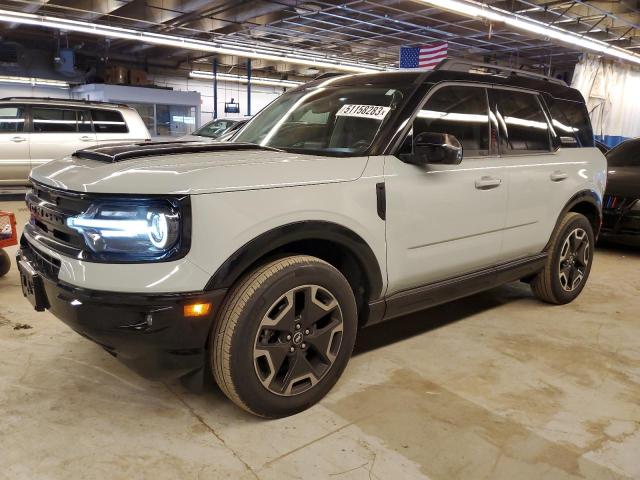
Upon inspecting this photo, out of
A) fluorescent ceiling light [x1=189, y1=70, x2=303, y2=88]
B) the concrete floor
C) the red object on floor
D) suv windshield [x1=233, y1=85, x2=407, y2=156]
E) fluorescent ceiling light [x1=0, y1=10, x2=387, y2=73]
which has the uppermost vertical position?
fluorescent ceiling light [x1=189, y1=70, x2=303, y2=88]

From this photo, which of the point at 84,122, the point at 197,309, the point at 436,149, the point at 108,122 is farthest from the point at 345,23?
the point at 197,309

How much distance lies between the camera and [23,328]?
136 inches

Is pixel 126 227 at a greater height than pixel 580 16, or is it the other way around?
pixel 580 16

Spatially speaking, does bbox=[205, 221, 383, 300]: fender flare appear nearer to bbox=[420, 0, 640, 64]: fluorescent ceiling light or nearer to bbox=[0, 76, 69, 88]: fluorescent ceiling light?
bbox=[420, 0, 640, 64]: fluorescent ceiling light

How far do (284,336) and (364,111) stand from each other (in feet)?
4.49

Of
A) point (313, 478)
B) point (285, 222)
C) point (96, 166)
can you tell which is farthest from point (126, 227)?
point (313, 478)

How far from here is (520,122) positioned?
3.56 metres

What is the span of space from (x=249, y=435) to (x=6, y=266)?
329cm

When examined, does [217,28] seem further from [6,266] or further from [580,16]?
[6,266]

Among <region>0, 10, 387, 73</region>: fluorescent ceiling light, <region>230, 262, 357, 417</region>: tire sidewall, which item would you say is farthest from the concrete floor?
<region>0, 10, 387, 73</region>: fluorescent ceiling light

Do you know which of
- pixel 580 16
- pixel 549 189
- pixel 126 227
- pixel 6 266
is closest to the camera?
pixel 126 227

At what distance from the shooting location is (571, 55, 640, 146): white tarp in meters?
15.7

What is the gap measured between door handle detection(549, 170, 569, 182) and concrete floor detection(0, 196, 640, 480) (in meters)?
1.09

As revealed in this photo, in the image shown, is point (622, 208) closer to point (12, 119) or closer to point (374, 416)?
point (374, 416)
